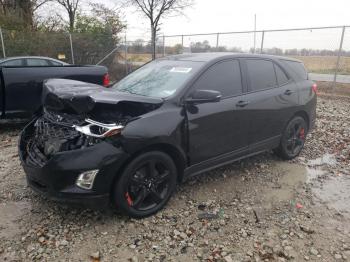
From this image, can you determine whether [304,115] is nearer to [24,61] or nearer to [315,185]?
[315,185]

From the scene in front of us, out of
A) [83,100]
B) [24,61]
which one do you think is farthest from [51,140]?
[24,61]

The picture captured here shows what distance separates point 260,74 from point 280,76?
20.0 inches

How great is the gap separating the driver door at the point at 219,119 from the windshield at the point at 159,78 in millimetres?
206

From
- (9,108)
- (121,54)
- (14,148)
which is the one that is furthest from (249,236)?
(121,54)

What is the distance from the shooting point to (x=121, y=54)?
17922 mm

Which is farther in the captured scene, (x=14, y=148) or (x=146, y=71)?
(x=14, y=148)

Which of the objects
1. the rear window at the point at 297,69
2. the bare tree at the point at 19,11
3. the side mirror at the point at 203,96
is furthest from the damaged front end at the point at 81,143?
the bare tree at the point at 19,11

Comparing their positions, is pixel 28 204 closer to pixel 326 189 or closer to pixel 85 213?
pixel 85 213

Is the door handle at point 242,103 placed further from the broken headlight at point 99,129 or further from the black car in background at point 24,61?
the black car in background at point 24,61

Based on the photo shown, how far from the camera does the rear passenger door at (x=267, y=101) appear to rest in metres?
4.54

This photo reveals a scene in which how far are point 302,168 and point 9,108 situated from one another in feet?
16.9

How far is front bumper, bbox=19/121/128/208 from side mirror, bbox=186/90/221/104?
3.38ft

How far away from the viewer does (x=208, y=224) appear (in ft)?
11.7

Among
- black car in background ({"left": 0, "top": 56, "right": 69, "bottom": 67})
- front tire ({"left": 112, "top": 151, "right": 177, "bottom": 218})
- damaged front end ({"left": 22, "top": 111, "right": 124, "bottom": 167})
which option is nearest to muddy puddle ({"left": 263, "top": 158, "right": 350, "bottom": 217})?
front tire ({"left": 112, "top": 151, "right": 177, "bottom": 218})
